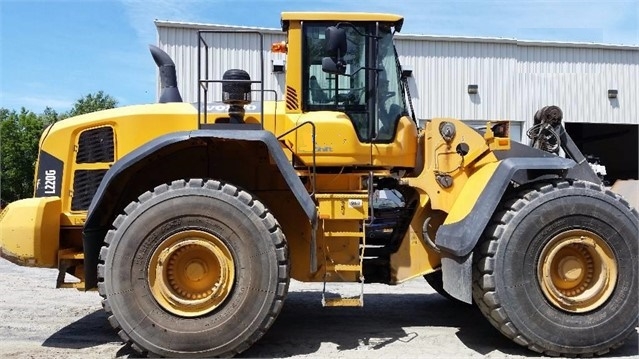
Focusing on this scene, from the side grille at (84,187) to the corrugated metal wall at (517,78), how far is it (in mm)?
14458

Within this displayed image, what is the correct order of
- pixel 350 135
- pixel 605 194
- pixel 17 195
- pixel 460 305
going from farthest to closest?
pixel 17 195 → pixel 460 305 → pixel 350 135 → pixel 605 194

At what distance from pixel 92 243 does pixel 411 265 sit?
2.97 metres

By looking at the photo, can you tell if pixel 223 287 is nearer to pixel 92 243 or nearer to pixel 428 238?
pixel 92 243

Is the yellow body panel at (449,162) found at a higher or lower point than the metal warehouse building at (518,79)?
lower

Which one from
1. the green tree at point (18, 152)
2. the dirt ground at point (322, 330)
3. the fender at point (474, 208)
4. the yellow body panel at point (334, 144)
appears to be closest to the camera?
the fender at point (474, 208)

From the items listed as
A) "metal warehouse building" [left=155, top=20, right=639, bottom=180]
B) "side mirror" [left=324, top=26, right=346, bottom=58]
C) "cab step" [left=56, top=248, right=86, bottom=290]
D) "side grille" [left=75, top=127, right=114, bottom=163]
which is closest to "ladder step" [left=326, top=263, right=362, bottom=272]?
"side mirror" [left=324, top=26, right=346, bottom=58]

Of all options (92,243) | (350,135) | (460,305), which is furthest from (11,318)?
(460,305)

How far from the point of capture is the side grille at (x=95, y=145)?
211 inches

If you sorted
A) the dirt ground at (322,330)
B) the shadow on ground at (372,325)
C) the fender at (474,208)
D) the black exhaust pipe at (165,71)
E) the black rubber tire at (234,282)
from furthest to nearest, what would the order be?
1. the black exhaust pipe at (165,71)
2. the shadow on ground at (372,325)
3. the dirt ground at (322,330)
4. the fender at (474,208)
5. the black rubber tire at (234,282)

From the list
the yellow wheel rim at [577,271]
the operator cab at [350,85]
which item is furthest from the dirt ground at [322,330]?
the operator cab at [350,85]

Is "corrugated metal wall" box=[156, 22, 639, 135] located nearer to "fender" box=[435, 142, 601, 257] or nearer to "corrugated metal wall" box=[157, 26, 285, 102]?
"corrugated metal wall" box=[157, 26, 285, 102]

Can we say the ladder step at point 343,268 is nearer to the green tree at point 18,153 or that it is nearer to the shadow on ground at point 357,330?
the shadow on ground at point 357,330

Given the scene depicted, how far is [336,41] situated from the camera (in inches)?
191

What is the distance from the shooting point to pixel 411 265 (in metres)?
5.43
